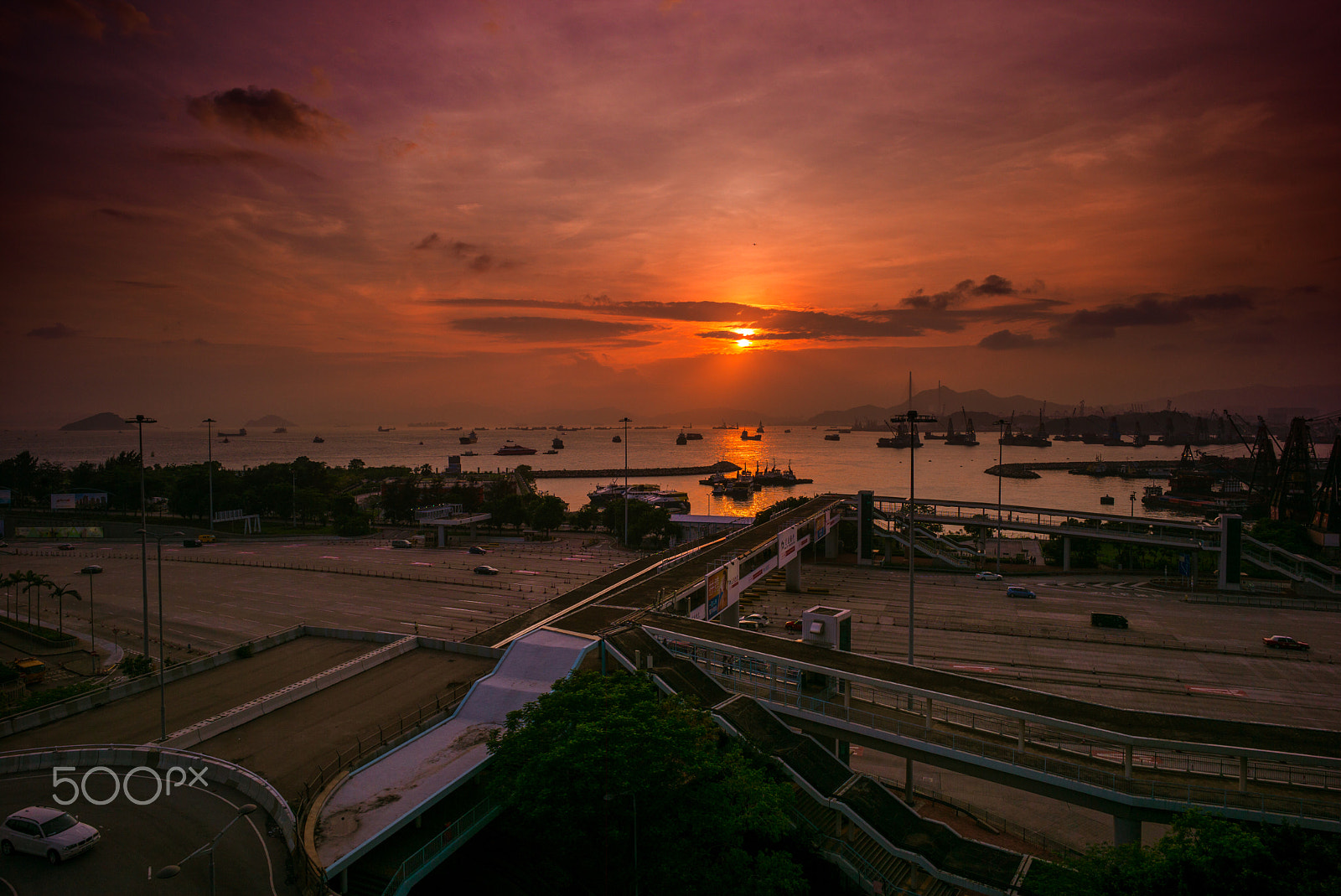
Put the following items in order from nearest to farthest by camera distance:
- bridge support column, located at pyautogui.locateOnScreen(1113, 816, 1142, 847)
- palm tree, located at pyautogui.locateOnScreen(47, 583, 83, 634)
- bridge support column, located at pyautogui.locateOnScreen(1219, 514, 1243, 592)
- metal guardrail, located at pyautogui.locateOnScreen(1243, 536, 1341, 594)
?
bridge support column, located at pyautogui.locateOnScreen(1113, 816, 1142, 847) → palm tree, located at pyautogui.locateOnScreen(47, 583, 83, 634) → bridge support column, located at pyautogui.locateOnScreen(1219, 514, 1243, 592) → metal guardrail, located at pyautogui.locateOnScreen(1243, 536, 1341, 594)

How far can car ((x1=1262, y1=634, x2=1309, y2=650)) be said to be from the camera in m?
34.6

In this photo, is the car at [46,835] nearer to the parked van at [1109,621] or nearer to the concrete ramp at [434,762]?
the concrete ramp at [434,762]

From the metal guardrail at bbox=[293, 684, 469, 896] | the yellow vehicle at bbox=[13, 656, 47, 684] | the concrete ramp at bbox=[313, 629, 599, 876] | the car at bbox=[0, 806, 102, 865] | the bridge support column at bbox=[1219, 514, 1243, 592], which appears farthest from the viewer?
the bridge support column at bbox=[1219, 514, 1243, 592]

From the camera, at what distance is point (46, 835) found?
14164 mm

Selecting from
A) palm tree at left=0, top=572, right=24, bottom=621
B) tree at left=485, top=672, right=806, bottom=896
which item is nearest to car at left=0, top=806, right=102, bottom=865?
tree at left=485, top=672, right=806, bottom=896

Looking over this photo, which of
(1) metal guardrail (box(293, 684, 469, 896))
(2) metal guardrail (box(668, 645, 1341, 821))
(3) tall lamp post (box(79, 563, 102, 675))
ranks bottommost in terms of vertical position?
(3) tall lamp post (box(79, 563, 102, 675))

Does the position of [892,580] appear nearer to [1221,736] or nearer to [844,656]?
[844,656]

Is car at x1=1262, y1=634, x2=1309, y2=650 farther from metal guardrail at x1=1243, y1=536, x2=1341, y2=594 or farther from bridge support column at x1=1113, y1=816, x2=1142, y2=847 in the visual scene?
bridge support column at x1=1113, y1=816, x2=1142, y2=847

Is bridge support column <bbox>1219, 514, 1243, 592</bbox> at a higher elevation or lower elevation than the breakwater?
higher

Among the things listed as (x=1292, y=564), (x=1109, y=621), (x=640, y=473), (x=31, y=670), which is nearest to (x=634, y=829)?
(x=31, y=670)

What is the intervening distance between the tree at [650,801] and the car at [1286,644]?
34209 mm

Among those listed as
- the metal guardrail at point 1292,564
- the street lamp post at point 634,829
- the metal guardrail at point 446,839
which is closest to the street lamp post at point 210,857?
the metal guardrail at point 446,839

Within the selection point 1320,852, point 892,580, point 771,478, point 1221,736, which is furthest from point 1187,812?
point 771,478

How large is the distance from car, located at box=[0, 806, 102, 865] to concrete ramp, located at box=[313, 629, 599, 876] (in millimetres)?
4751
